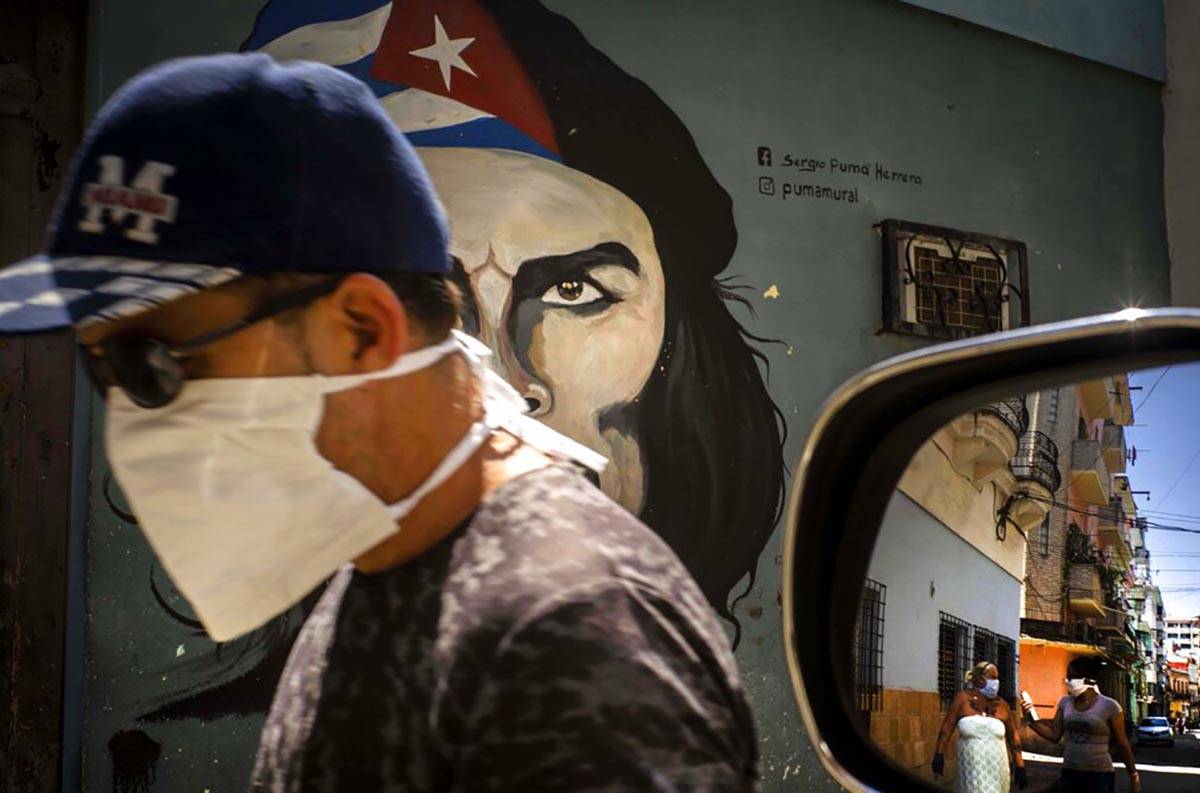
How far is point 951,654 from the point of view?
106 cm

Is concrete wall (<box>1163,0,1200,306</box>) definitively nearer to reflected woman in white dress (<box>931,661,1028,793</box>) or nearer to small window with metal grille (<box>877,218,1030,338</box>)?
small window with metal grille (<box>877,218,1030,338</box>)

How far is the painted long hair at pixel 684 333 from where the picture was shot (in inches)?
219

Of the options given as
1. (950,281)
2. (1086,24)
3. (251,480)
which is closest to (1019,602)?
(251,480)

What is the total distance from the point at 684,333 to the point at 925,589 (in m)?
4.56

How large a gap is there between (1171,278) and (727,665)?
6.77 meters

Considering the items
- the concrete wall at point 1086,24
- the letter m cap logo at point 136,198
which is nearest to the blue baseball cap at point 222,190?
the letter m cap logo at point 136,198

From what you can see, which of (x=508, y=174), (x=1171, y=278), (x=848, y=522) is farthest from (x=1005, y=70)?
(x=848, y=522)

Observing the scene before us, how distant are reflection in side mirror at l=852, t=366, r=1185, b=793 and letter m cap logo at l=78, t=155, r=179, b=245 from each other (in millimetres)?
661

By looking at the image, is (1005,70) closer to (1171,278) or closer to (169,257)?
(1171,278)

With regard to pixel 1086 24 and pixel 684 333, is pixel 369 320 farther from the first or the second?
pixel 1086 24

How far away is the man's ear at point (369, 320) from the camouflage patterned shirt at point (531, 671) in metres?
0.16

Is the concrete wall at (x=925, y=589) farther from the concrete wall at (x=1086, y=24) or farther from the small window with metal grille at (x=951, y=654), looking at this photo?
the concrete wall at (x=1086, y=24)

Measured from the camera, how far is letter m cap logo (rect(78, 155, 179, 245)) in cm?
110

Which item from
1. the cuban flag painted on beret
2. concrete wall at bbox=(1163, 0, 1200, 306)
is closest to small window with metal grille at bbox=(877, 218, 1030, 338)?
concrete wall at bbox=(1163, 0, 1200, 306)
